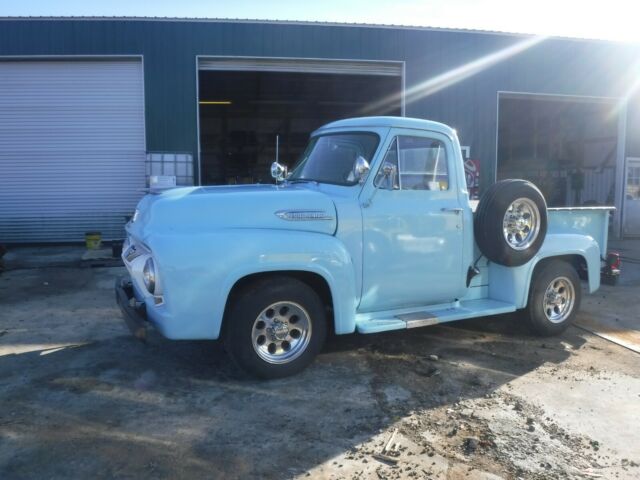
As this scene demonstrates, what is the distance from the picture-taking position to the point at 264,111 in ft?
78.3

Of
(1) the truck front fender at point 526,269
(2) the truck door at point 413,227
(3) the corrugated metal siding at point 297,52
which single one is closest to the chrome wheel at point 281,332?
(2) the truck door at point 413,227

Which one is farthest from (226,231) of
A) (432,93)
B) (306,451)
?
(432,93)

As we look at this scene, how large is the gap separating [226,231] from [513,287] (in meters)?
3.09

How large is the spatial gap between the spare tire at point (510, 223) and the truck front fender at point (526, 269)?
0.73 ft

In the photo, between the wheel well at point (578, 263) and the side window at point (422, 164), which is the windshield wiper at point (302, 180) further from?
the wheel well at point (578, 263)

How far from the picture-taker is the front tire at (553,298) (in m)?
5.96

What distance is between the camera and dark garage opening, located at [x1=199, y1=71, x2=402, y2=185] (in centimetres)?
1798

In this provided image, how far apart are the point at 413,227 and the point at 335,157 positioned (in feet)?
3.35

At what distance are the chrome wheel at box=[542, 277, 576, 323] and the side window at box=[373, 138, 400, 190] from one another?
7.75ft

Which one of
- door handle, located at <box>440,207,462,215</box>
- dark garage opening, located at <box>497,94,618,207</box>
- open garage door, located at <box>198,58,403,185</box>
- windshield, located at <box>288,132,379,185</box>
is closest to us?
windshield, located at <box>288,132,379,185</box>

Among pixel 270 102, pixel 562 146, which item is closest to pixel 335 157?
pixel 270 102

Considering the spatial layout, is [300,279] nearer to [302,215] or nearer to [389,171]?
[302,215]

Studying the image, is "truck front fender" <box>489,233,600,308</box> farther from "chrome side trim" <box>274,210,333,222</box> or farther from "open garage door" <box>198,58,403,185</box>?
"open garage door" <box>198,58,403,185</box>

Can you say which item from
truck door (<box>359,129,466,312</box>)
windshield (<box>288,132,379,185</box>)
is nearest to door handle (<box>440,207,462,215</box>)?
truck door (<box>359,129,466,312</box>)
